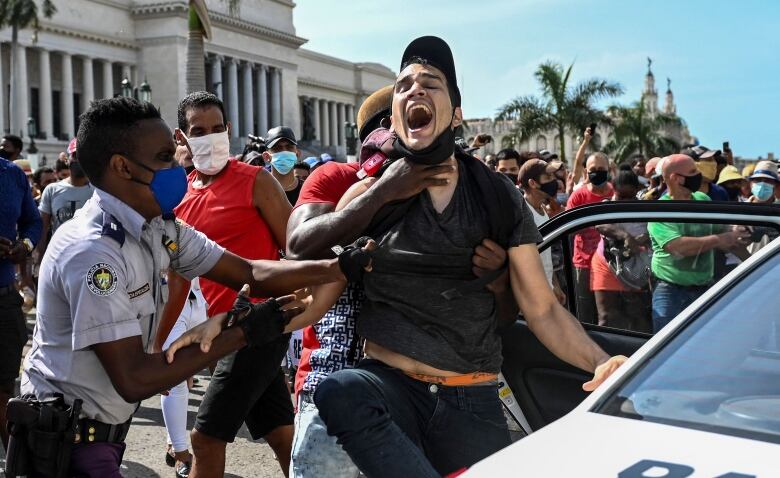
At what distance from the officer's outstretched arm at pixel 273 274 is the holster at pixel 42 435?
31.8 inches

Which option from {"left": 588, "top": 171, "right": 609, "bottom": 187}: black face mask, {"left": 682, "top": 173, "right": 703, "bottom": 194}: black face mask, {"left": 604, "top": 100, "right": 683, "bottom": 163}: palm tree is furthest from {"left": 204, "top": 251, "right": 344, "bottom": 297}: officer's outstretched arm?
{"left": 604, "top": 100, "right": 683, "bottom": 163}: palm tree

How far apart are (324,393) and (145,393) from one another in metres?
0.52

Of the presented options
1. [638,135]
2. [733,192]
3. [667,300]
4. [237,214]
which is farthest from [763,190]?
[638,135]

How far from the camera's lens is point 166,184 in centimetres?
310

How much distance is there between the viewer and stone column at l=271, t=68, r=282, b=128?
80188 mm

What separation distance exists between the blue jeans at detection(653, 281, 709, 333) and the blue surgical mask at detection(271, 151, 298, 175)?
16.6 ft

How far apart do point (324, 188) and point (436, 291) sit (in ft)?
2.23

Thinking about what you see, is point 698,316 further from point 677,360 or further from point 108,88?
point 108,88

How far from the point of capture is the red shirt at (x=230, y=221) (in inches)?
181

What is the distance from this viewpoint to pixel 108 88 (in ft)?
214

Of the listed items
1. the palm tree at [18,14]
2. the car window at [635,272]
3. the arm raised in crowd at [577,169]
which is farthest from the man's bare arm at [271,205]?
the palm tree at [18,14]

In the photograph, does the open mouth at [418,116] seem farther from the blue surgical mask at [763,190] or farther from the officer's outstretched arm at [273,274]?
the blue surgical mask at [763,190]

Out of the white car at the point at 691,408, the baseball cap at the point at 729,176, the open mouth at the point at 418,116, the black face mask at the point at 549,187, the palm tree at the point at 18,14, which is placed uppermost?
the palm tree at the point at 18,14

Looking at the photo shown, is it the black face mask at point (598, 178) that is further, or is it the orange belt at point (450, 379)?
the black face mask at point (598, 178)
